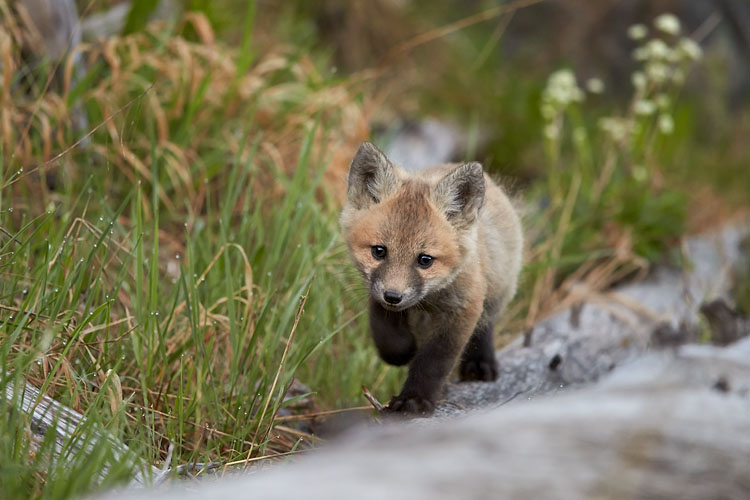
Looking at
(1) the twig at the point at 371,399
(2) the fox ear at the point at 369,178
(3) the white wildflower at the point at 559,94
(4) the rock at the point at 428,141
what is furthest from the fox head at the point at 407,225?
(4) the rock at the point at 428,141

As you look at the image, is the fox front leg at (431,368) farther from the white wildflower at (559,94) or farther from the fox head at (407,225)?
the white wildflower at (559,94)

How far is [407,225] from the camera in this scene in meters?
3.41

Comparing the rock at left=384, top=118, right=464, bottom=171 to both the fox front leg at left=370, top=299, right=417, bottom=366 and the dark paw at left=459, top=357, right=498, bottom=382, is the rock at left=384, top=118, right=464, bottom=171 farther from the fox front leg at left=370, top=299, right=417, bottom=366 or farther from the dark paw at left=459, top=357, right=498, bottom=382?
the fox front leg at left=370, top=299, right=417, bottom=366

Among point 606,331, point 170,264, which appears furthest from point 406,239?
point 606,331

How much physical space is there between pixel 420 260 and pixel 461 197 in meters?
0.40

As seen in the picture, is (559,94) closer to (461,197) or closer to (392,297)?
(461,197)

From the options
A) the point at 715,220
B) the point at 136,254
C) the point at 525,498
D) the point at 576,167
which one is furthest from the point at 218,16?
the point at 525,498

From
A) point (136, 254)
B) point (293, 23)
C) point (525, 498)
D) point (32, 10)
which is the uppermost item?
point (293, 23)

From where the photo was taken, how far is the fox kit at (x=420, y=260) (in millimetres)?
3383

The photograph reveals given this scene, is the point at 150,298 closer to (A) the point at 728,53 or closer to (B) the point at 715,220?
(B) the point at 715,220

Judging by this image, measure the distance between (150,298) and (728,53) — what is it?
8.78m

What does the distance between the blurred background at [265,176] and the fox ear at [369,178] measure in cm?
50

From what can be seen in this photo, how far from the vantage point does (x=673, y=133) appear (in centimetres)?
782

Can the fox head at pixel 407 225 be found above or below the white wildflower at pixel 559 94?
below
